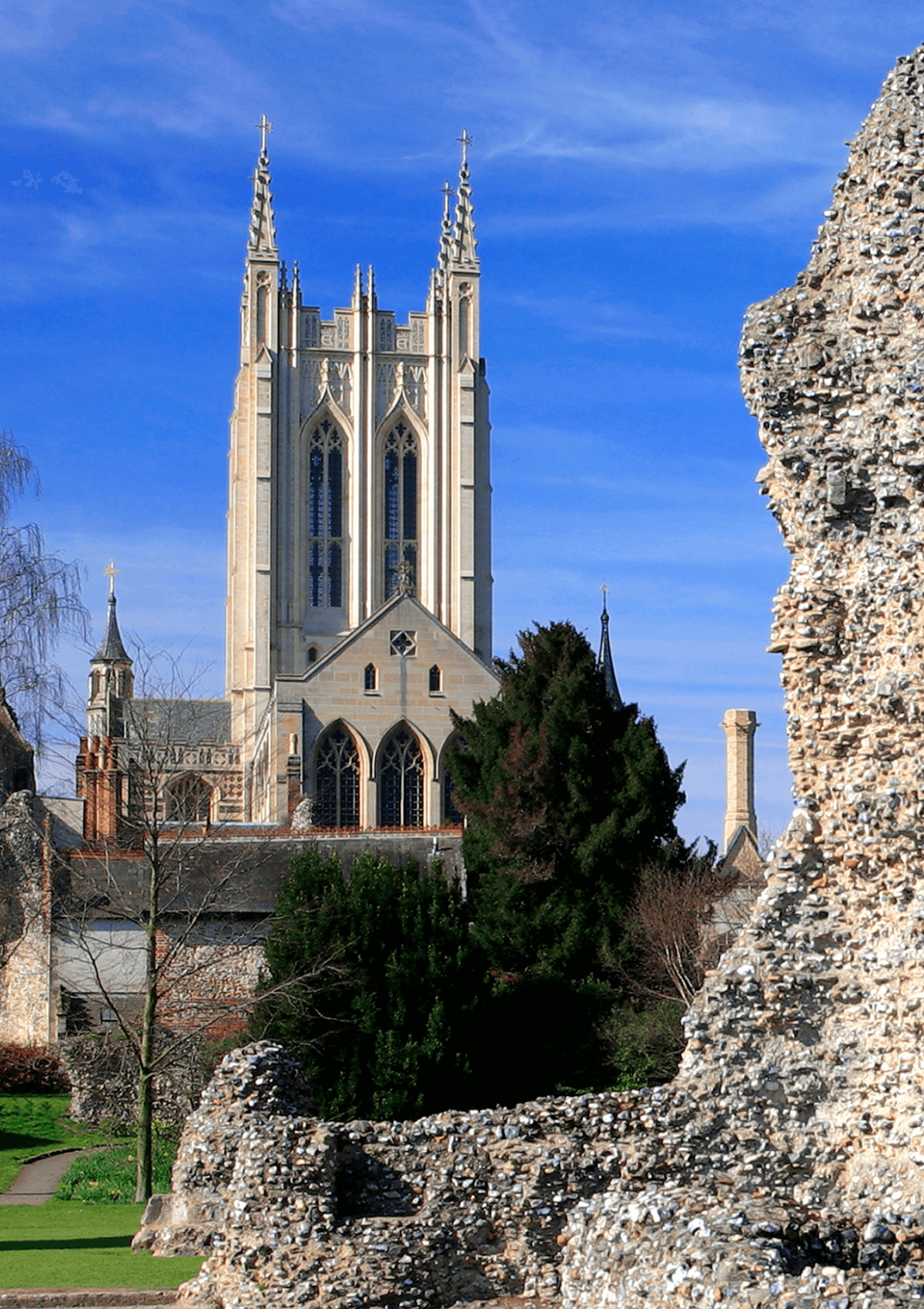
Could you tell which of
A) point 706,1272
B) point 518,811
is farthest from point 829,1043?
point 518,811

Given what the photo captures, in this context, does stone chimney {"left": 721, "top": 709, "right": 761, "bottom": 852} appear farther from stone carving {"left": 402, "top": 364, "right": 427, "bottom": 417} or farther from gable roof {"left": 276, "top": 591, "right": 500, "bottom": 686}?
stone carving {"left": 402, "top": 364, "right": 427, "bottom": 417}

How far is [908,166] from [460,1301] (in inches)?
257

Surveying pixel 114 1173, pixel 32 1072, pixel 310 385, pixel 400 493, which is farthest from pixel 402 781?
pixel 114 1173

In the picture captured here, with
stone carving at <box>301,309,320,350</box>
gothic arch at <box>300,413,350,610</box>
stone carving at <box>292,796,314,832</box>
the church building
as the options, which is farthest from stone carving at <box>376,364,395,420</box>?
stone carving at <box>292,796,314,832</box>

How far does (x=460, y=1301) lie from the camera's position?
8938 millimetres

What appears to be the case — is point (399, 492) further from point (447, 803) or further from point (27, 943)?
point (27, 943)

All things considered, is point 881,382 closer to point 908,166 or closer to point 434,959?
point 908,166

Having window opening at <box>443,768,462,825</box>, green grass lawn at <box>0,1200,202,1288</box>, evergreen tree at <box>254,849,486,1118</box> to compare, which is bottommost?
green grass lawn at <box>0,1200,202,1288</box>

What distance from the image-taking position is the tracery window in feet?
90.9

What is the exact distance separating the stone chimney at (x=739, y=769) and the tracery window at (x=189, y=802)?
16840 millimetres

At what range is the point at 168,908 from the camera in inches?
979

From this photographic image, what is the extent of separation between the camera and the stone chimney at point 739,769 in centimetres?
4981

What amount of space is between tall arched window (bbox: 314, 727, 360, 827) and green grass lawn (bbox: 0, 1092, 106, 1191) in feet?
70.7

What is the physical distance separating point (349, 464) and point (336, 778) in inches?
947
